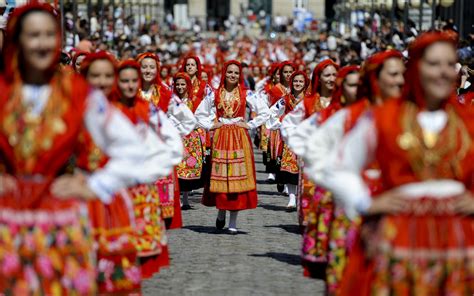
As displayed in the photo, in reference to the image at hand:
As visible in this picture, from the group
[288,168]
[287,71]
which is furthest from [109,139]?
[287,71]

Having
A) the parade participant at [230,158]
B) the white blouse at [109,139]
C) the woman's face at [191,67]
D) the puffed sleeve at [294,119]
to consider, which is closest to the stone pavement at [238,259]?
the parade participant at [230,158]

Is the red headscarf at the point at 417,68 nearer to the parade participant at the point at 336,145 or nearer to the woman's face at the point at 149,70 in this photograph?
the parade participant at the point at 336,145

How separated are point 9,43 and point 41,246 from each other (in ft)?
2.65

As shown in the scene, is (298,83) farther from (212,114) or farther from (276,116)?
(212,114)

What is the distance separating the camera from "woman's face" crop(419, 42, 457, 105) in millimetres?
5445

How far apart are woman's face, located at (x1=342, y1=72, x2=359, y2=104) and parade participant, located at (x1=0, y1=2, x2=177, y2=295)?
3.16m

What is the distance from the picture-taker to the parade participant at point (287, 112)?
1530cm

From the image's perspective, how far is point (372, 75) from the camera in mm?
7141

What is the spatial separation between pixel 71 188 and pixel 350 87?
11.3ft

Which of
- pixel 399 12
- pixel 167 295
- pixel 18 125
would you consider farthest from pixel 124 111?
pixel 399 12

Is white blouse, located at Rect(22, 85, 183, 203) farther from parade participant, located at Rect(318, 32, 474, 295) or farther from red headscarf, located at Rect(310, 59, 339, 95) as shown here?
red headscarf, located at Rect(310, 59, 339, 95)

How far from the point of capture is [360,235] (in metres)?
5.65

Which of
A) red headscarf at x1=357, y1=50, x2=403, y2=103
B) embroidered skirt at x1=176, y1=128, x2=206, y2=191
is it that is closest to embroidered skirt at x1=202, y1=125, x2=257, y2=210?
embroidered skirt at x1=176, y1=128, x2=206, y2=191

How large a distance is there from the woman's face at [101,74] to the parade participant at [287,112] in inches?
283
